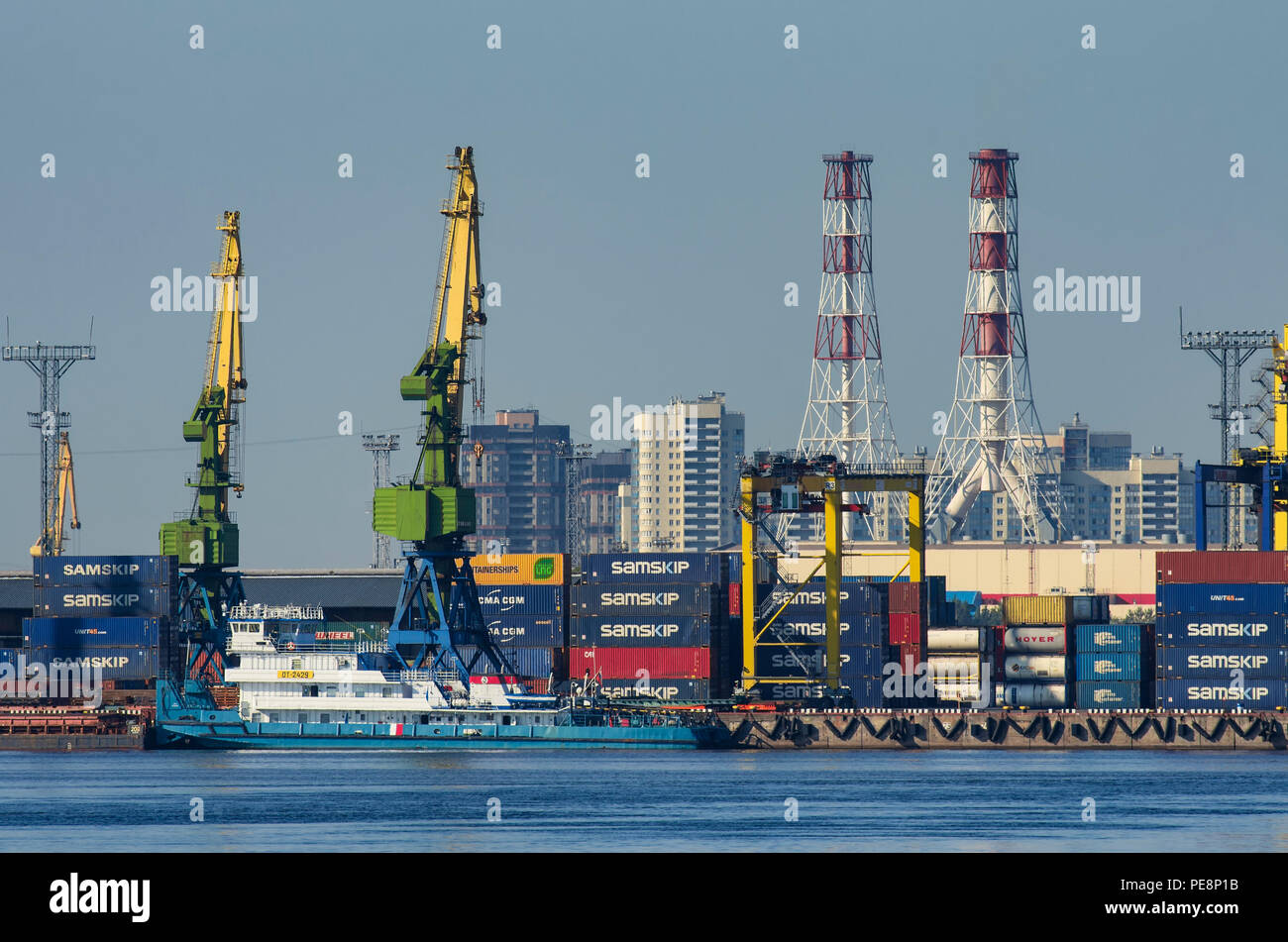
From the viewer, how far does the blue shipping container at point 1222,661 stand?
308ft

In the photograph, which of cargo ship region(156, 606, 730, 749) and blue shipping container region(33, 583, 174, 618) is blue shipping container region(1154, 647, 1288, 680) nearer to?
cargo ship region(156, 606, 730, 749)

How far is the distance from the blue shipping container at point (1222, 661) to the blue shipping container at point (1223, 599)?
178 cm

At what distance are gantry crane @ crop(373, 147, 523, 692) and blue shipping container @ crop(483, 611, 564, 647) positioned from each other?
3796 mm

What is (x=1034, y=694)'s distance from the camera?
106812 mm

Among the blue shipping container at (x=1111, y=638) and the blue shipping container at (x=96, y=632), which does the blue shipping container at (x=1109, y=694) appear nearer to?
the blue shipping container at (x=1111, y=638)

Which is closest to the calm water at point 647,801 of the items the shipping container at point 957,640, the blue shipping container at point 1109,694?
the blue shipping container at point 1109,694

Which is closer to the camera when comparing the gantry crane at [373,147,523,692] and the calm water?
the calm water

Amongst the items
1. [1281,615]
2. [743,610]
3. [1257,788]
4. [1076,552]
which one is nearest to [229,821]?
[1257,788]

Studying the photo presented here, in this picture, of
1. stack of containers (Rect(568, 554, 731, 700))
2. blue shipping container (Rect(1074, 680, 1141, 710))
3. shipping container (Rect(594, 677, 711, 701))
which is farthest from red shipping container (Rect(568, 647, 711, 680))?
blue shipping container (Rect(1074, 680, 1141, 710))

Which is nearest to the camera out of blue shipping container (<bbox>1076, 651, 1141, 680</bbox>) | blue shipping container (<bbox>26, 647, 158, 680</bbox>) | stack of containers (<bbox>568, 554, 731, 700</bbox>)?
stack of containers (<bbox>568, 554, 731, 700</bbox>)

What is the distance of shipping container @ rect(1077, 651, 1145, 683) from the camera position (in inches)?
3949

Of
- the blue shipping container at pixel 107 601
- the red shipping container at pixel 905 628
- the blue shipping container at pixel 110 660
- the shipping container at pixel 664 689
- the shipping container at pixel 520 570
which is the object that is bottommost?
the shipping container at pixel 664 689
